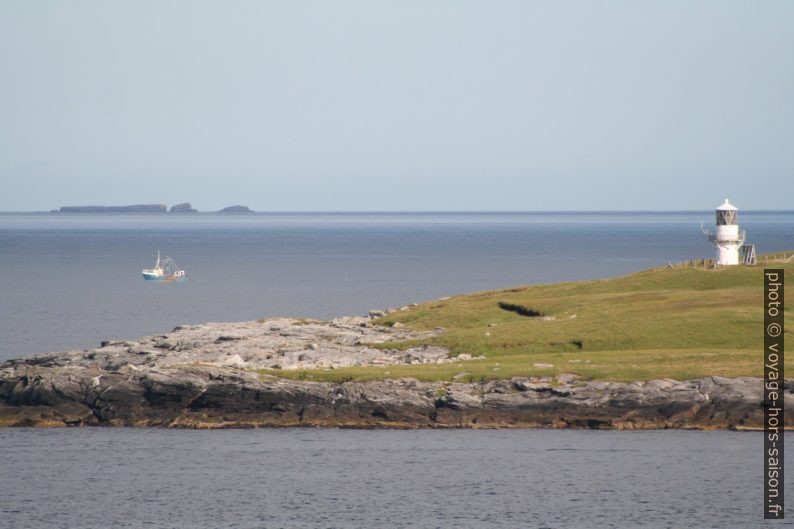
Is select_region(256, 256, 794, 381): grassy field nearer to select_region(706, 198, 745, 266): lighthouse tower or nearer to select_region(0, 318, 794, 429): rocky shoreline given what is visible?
select_region(0, 318, 794, 429): rocky shoreline

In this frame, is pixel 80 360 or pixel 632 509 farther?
pixel 80 360

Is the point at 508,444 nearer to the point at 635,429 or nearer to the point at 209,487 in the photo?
the point at 635,429

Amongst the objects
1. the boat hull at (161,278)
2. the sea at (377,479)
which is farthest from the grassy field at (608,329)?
the boat hull at (161,278)

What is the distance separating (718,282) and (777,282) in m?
4.72

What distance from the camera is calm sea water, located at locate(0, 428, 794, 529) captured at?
4847 cm

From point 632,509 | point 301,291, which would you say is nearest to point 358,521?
→ point 632,509

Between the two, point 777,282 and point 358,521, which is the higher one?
point 777,282

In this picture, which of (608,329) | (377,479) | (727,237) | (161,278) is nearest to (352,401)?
(377,479)

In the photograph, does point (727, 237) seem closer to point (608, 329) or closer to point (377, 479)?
point (608, 329)

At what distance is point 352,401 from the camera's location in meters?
64.9

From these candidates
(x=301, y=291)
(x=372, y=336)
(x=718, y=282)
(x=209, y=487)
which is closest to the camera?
(x=209, y=487)

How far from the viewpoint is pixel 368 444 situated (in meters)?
60.2

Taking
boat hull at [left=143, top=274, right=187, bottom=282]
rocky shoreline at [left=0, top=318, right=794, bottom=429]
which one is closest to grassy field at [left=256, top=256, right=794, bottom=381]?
rocky shoreline at [left=0, top=318, right=794, bottom=429]

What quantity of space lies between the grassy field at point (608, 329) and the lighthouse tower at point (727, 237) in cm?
598
